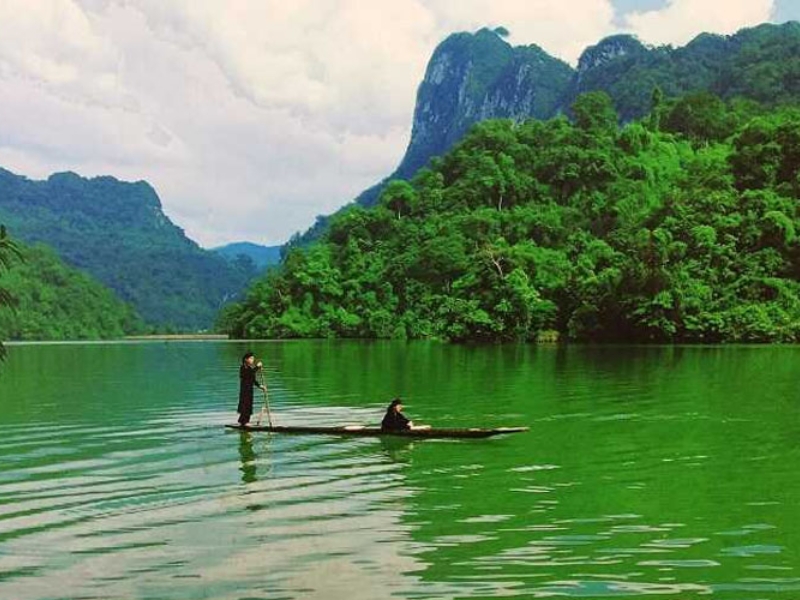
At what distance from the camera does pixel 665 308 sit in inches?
3086

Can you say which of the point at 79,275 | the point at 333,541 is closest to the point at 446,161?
Result: the point at 79,275

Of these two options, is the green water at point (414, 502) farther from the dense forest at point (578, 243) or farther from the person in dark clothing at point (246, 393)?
the dense forest at point (578, 243)

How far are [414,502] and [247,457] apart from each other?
677cm

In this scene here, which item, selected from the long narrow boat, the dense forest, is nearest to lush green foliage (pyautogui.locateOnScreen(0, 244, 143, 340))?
the dense forest

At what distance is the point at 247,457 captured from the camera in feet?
70.6

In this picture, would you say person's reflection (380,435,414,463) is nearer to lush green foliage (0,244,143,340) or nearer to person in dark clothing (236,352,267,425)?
person in dark clothing (236,352,267,425)

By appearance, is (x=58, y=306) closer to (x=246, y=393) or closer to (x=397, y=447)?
(x=246, y=393)

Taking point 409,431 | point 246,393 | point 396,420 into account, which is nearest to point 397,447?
point 409,431

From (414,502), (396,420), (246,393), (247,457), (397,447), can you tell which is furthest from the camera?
(246,393)

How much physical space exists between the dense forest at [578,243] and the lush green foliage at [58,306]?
112 feet

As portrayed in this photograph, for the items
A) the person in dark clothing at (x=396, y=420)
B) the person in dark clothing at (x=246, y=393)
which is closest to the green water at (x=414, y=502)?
the person in dark clothing at (x=396, y=420)

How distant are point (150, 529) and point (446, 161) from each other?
137402mm

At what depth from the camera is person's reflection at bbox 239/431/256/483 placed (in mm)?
18922

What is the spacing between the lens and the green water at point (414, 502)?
11242mm
